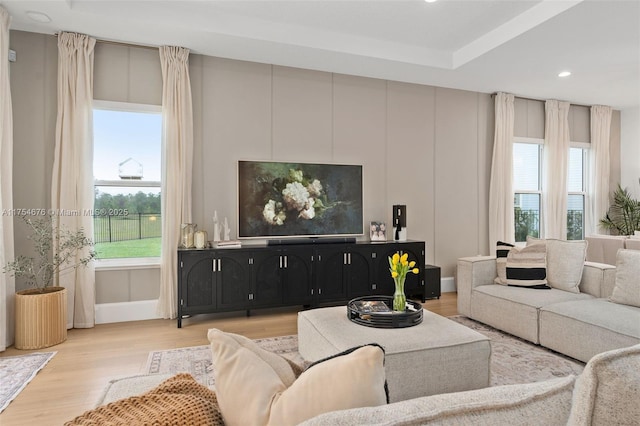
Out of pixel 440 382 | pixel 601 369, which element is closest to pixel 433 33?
pixel 440 382

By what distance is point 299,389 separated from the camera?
763 millimetres

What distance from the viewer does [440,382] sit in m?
2.07

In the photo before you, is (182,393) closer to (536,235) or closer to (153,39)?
(153,39)

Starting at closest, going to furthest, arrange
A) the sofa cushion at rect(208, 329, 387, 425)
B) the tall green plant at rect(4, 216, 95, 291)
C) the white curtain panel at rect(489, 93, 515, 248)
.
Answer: the sofa cushion at rect(208, 329, 387, 425), the tall green plant at rect(4, 216, 95, 291), the white curtain panel at rect(489, 93, 515, 248)

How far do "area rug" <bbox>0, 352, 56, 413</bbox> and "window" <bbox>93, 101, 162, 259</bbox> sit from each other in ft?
3.91

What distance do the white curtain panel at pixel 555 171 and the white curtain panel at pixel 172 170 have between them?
5.40 meters

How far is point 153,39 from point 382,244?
10.9ft

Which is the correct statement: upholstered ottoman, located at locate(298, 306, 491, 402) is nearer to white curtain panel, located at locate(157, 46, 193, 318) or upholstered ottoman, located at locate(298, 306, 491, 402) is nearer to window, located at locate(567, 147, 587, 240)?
white curtain panel, located at locate(157, 46, 193, 318)

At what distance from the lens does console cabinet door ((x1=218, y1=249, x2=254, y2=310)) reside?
150 inches

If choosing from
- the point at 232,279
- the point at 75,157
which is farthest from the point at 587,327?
the point at 75,157

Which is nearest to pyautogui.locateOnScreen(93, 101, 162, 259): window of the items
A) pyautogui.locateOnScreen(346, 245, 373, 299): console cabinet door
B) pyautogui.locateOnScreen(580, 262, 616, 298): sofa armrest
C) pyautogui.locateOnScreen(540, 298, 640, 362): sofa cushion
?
pyautogui.locateOnScreen(346, 245, 373, 299): console cabinet door

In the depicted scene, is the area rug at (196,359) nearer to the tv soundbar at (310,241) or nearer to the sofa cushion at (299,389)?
the tv soundbar at (310,241)

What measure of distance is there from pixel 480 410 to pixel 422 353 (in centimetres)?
152

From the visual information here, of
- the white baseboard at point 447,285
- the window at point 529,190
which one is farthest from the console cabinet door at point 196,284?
the window at point 529,190
